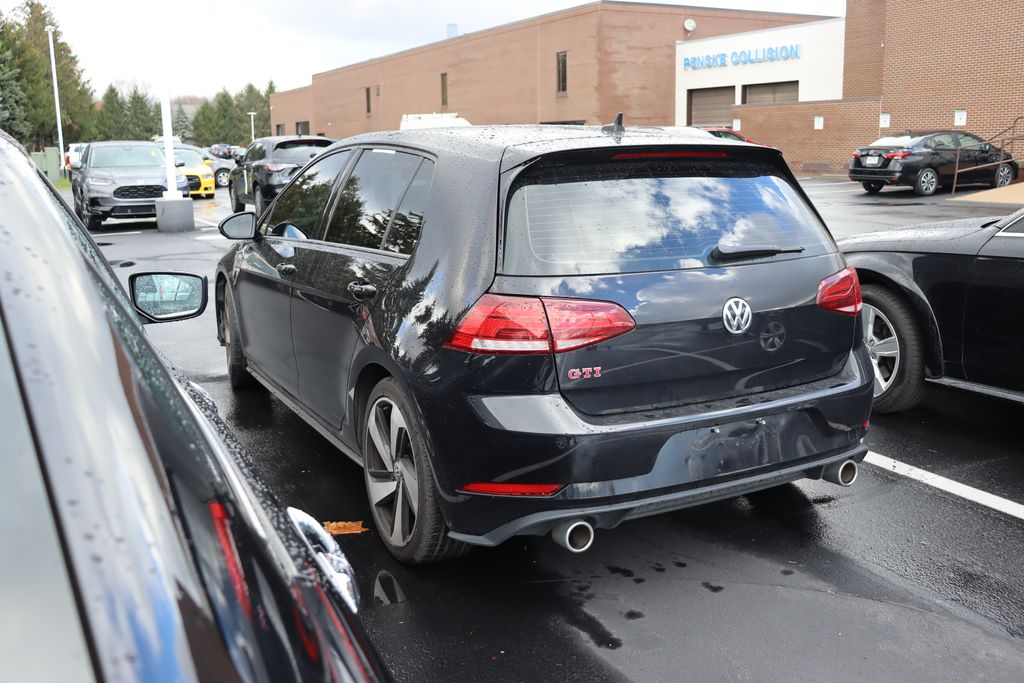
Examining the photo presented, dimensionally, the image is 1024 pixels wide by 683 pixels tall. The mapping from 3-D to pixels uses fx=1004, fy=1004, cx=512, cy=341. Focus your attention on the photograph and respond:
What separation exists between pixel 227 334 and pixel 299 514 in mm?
5042

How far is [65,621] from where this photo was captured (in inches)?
37.3

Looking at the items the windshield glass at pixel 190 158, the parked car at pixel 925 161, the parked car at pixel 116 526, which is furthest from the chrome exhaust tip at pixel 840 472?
the windshield glass at pixel 190 158

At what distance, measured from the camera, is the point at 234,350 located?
6.43 metres

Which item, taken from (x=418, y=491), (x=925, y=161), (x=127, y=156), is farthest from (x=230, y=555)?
(x=925, y=161)

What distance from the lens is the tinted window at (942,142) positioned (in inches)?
1066

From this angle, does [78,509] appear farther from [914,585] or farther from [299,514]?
[914,585]

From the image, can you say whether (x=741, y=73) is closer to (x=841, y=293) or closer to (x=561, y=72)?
(x=561, y=72)

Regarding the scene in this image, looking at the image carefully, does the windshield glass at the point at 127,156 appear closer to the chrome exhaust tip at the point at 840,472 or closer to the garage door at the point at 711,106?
the chrome exhaust tip at the point at 840,472

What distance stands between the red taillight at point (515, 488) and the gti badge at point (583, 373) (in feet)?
1.18

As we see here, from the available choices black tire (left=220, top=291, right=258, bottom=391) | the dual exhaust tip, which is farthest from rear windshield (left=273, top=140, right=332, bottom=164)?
the dual exhaust tip

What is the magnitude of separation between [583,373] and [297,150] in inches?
730

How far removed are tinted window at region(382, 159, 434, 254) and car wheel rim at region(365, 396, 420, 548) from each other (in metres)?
0.62

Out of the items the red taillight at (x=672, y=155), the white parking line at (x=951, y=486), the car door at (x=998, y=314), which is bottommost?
the white parking line at (x=951, y=486)

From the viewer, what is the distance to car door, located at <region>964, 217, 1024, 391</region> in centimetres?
514
